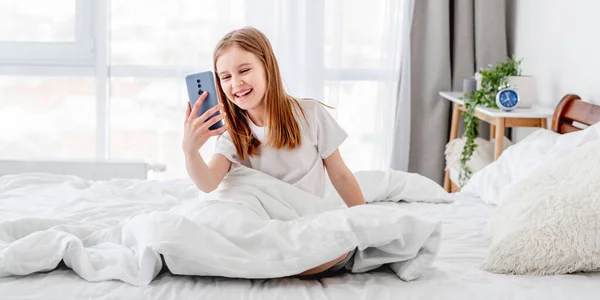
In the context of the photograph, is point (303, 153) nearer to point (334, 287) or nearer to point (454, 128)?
point (334, 287)

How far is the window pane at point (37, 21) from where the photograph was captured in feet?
13.3

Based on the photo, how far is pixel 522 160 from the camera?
2.37 m

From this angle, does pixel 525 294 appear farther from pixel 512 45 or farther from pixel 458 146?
pixel 512 45

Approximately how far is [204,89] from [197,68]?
2252 mm

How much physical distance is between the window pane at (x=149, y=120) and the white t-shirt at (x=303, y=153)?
218 cm

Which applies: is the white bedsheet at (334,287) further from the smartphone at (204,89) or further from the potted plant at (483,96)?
the potted plant at (483,96)

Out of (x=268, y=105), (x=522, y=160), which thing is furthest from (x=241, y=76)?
(x=522, y=160)

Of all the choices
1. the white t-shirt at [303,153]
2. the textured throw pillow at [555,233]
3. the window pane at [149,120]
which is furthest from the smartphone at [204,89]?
the window pane at [149,120]

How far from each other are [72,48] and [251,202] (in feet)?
8.59

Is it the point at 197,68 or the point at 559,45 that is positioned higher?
the point at 559,45

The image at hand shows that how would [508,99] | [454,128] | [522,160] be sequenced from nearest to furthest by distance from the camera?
[522,160]
[508,99]
[454,128]

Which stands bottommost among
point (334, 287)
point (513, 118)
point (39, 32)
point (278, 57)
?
point (334, 287)

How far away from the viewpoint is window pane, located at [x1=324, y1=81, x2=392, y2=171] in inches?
158

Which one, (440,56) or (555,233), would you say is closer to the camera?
(555,233)
